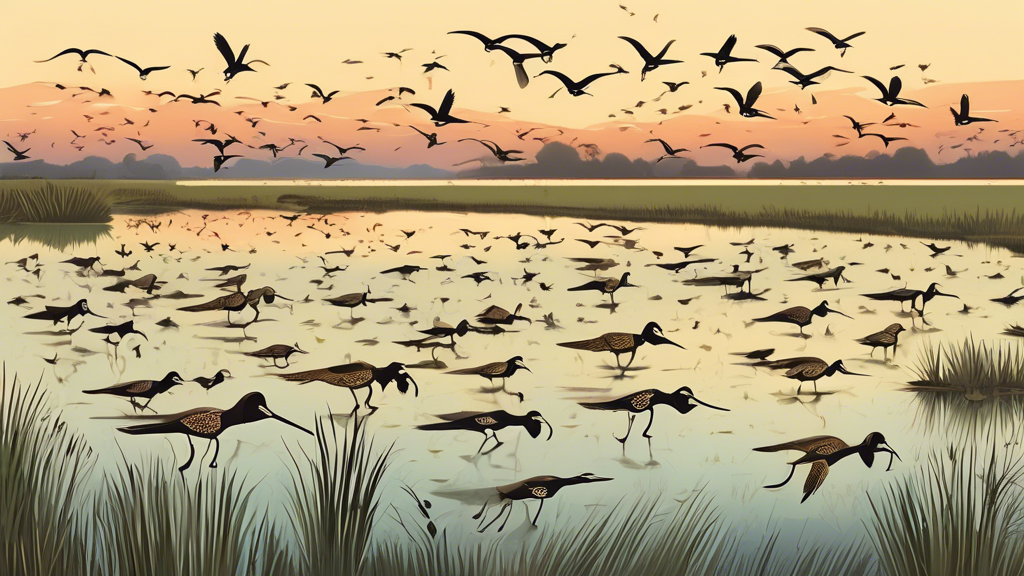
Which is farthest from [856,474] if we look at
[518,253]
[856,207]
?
[856,207]

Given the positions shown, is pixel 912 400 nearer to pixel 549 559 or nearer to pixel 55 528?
pixel 549 559

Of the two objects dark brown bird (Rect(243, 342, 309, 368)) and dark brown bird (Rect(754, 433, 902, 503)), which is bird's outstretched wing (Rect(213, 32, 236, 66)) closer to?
dark brown bird (Rect(243, 342, 309, 368))

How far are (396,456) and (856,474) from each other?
313 centimetres

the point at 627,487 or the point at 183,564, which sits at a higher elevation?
the point at 183,564

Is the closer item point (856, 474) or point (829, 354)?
point (856, 474)

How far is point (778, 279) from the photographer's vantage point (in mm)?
15586

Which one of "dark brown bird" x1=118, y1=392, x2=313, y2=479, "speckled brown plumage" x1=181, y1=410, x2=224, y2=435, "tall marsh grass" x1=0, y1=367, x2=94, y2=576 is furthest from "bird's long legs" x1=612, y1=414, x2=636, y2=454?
"tall marsh grass" x1=0, y1=367, x2=94, y2=576

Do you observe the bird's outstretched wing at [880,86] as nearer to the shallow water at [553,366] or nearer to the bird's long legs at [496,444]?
the shallow water at [553,366]

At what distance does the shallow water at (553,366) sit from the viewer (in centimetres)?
602

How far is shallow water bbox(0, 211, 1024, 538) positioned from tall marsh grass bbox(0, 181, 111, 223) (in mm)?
10268

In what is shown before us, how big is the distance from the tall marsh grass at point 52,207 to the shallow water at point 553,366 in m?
10.3

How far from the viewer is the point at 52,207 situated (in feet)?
94.8

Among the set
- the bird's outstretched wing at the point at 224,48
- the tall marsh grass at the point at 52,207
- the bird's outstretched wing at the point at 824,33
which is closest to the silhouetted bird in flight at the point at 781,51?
the bird's outstretched wing at the point at 824,33

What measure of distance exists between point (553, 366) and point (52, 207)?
82.6ft
